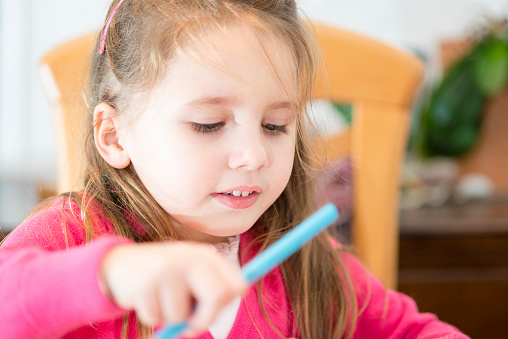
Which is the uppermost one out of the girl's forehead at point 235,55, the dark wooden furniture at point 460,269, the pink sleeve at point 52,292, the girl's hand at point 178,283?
the girl's forehead at point 235,55

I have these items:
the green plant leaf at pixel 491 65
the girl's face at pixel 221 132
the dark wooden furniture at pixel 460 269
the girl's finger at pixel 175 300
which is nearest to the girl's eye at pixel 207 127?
the girl's face at pixel 221 132

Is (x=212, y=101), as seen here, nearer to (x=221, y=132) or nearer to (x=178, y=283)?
(x=221, y=132)

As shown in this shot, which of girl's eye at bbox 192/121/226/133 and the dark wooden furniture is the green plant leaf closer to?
the dark wooden furniture

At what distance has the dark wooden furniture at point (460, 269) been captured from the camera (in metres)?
1.29

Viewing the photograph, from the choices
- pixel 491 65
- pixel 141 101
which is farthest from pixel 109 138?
pixel 491 65

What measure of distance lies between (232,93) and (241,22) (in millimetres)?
75

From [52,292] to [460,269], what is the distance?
1.08 m

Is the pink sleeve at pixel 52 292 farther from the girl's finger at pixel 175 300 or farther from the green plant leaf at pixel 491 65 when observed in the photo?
the green plant leaf at pixel 491 65

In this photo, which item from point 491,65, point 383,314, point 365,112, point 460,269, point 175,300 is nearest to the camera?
point 175,300

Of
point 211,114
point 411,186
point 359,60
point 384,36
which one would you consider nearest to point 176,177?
point 211,114

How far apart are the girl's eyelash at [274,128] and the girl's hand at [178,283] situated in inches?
9.2

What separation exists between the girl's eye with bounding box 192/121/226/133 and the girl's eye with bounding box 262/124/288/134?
49 millimetres

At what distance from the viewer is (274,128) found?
0.58 metres

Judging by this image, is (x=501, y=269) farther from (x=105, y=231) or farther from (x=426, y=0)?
(x=105, y=231)
